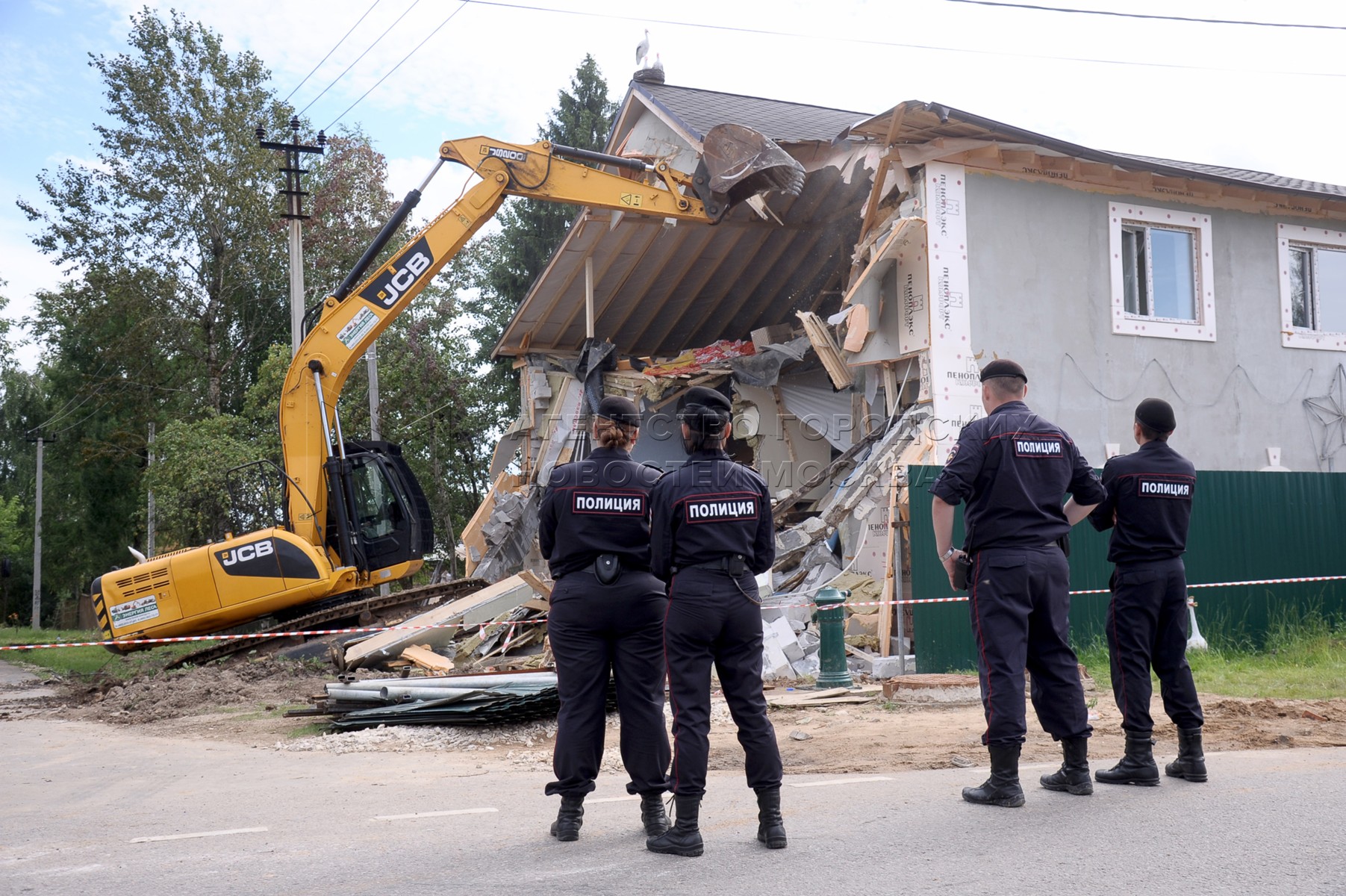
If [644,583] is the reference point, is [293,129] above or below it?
above

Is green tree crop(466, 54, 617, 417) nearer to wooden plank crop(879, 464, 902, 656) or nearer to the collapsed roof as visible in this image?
the collapsed roof

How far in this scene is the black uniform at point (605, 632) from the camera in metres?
5.01

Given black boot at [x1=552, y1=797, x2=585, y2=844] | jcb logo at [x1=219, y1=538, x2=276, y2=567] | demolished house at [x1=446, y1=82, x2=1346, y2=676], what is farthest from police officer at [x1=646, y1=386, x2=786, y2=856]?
jcb logo at [x1=219, y1=538, x2=276, y2=567]

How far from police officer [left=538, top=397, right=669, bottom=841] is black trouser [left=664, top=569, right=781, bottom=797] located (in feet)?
0.66

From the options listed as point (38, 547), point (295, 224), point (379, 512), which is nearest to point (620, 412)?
point (379, 512)

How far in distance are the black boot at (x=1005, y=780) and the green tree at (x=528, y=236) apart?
29.0m

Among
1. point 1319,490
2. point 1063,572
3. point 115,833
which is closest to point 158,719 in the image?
point 115,833

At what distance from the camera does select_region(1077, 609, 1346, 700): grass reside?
31.1ft

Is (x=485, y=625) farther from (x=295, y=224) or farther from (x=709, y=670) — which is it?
(x=295, y=224)

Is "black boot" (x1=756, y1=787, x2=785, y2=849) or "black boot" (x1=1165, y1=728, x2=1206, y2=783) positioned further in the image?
"black boot" (x1=1165, y1=728, x2=1206, y2=783)

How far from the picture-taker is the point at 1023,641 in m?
5.21

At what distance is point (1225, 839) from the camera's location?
4.55m

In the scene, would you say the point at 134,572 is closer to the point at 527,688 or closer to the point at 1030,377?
the point at 527,688

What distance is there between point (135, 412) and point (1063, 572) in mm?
36534
